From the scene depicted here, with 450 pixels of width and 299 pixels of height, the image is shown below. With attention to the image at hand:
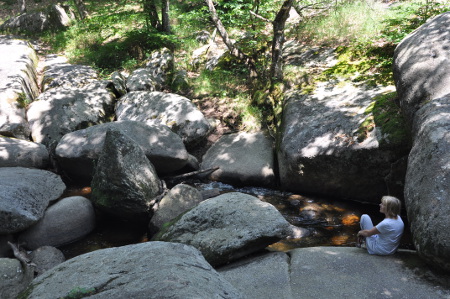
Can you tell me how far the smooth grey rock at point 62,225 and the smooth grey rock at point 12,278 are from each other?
3.00 ft

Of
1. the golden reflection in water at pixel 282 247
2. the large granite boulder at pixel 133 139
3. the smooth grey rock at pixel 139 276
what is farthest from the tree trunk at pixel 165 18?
the smooth grey rock at pixel 139 276

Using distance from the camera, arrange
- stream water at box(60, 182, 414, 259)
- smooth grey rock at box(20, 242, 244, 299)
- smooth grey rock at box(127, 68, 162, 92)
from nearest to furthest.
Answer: smooth grey rock at box(20, 242, 244, 299) → stream water at box(60, 182, 414, 259) → smooth grey rock at box(127, 68, 162, 92)

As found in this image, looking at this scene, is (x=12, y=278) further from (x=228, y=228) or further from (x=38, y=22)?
(x=38, y=22)

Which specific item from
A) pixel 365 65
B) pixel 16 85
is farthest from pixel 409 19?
pixel 16 85

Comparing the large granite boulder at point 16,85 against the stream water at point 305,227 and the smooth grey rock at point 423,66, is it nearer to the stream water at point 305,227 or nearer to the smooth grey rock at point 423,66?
the stream water at point 305,227

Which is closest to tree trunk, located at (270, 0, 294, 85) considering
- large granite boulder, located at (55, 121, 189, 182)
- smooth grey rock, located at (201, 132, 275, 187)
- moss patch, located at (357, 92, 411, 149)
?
smooth grey rock, located at (201, 132, 275, 187)

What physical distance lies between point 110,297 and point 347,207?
5364 millimetres

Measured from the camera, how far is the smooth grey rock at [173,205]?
6109 millimetres

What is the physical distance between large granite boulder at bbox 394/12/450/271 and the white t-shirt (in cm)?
17

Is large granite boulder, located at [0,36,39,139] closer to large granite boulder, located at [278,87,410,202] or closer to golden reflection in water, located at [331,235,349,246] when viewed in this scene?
large granite boulder, located at [278,87,410,202]

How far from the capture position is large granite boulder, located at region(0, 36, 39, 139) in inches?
344

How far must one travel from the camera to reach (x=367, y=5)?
445 inches

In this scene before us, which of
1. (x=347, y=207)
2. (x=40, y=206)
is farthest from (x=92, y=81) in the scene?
(x=347, y=207)

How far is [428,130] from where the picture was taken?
4836 mm
